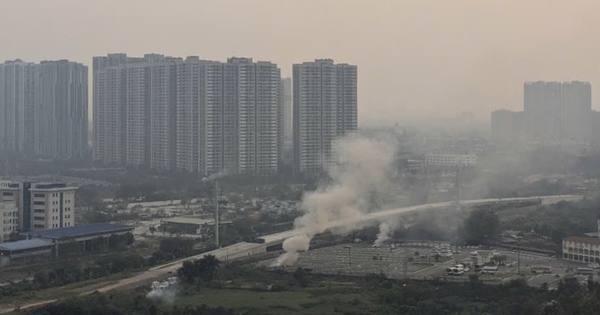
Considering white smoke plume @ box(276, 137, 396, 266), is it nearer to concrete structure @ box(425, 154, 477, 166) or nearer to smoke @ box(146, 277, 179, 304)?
smoke @ box(146, 277, 179, 304)

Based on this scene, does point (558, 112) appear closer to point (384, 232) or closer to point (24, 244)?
point (384, 232)

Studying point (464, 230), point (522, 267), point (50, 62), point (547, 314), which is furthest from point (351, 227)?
point (50, 62)

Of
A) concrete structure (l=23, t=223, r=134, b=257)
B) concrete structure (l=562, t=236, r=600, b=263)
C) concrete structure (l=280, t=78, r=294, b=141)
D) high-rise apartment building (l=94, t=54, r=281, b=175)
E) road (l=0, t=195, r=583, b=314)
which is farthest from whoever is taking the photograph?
concrete structure (l=280, t=78, r=294, b=141)

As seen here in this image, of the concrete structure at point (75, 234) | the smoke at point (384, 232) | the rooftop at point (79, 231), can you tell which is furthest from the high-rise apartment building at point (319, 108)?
the concrete structure at point (75, 234)

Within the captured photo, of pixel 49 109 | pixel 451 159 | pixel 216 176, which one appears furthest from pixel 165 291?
pixel 49 109

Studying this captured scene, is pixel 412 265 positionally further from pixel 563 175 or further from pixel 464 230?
pixel 563 175

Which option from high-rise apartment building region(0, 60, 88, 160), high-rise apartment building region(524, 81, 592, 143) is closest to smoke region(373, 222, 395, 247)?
high-rise apartment building region(524, 81, 592, 143)
